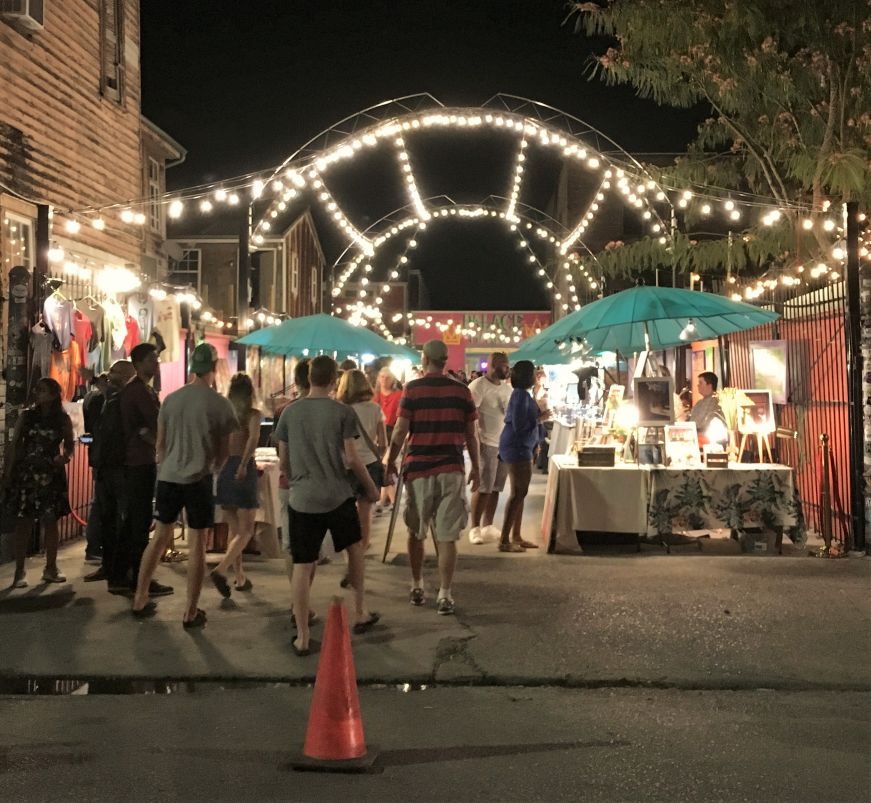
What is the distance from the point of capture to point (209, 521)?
24.1 feet

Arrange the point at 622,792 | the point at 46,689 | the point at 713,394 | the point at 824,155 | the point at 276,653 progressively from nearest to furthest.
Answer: the point at 622,792, the point at 46,689, the point at 276,653, the point at 713,394, the point at 824,155

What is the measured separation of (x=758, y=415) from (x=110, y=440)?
21.2 ft

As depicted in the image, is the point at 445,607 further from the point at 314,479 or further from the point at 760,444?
the point at 760,444

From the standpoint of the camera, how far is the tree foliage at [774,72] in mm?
13055

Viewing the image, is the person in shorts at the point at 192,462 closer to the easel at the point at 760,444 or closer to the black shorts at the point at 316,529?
the black shorts at the point at 316,529

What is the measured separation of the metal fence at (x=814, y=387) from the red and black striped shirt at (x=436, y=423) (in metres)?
4.33

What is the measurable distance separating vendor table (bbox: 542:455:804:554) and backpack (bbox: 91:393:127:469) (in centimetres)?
408

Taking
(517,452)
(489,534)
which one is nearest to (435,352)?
(517,452)

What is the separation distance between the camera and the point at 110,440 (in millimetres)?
8453

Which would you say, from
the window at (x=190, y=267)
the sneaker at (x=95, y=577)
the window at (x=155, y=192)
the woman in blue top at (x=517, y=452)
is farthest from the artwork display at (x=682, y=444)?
the window at (x=190, y=267)

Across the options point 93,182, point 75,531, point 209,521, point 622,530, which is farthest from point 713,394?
point 93,182

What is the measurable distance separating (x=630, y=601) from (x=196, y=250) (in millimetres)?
25477

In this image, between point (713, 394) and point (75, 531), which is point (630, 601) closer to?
point (713, 394)

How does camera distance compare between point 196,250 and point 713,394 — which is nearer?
point 713,394
